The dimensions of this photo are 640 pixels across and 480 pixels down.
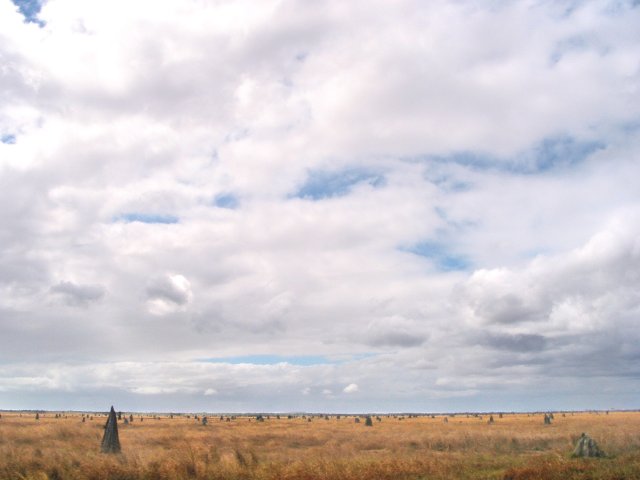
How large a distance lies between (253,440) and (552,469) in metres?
26.4

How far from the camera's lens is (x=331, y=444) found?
122ft

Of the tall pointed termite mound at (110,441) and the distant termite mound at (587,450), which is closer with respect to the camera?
the distant termite mound at (587,450)

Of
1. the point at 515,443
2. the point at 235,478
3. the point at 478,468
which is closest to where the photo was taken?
the point at 235,478

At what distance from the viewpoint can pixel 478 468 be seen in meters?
23.2

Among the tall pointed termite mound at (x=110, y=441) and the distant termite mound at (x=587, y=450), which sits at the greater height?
the tall pointed termite mound at (x=110, y=441)

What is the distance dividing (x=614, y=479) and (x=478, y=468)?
6.17 m

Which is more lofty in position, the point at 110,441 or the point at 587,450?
the point at 110,441

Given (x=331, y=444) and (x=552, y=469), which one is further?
(x=331, y=444)

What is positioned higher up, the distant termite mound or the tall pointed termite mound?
the tall pointed termite mound

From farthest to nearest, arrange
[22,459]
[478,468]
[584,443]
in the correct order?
[584,443]
[478,468]
[22,459]

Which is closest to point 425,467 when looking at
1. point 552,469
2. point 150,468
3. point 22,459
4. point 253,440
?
point 552,469

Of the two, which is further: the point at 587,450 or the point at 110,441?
the point at 110,441

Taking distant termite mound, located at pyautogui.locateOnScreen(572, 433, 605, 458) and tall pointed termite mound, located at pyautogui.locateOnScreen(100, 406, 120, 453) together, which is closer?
distant termite mound, located at pyautogui.locateOnScreen(572, 433, 605, 458)

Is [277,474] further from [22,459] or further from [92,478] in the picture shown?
[22,459]
